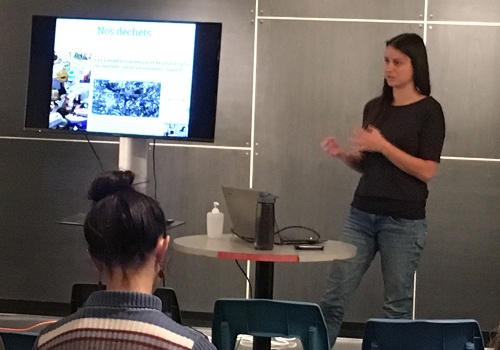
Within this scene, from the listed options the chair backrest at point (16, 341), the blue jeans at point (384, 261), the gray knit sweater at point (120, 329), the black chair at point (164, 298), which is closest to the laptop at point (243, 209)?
the black chair at point (164, 298)

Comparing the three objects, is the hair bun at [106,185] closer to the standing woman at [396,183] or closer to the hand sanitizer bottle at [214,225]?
the hand sanitizer bottle at [214,225]

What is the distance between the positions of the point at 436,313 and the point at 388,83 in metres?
1.75

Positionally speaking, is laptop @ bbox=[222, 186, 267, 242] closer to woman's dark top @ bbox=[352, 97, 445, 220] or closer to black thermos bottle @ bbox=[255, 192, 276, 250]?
black thermos bottle @ bbox=[255, 192, 276, 250]

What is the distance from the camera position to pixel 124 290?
141 cm

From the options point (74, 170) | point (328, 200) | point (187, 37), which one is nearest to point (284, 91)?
point (328, 200)

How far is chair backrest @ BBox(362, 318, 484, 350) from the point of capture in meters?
2.07

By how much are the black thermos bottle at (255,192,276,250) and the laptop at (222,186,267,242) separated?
4 cm

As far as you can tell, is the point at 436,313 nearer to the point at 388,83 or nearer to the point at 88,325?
the point at 388,83

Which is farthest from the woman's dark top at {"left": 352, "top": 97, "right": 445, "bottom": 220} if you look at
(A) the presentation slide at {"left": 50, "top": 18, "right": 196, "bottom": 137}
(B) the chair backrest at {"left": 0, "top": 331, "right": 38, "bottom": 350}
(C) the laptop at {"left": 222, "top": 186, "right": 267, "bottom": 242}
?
(B) the chair backrest at {"left": 0, "top": 331, "right": 38, "bottom": 350}

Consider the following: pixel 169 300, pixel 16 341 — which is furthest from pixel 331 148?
pixel 16 341

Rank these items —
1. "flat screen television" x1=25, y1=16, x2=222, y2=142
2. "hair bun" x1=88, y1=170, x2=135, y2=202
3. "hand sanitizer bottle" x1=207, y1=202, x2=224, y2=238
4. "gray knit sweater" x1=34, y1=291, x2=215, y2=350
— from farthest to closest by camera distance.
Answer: "flat screen television" x1=25, y1=16, x2=222, y2=142
"hand sanitizer bottle" x1=207, y1=202, x2=224, y2=238
"hair bun" x1=88, y1=170, x2=135, y2=202
"gray knit sweater" x1=34, y1=291, x2=215, y2=350

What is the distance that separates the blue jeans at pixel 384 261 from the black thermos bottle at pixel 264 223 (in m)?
0.64

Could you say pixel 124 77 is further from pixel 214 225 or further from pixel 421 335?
pixel 421 335

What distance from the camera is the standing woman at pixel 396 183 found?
3037mm
